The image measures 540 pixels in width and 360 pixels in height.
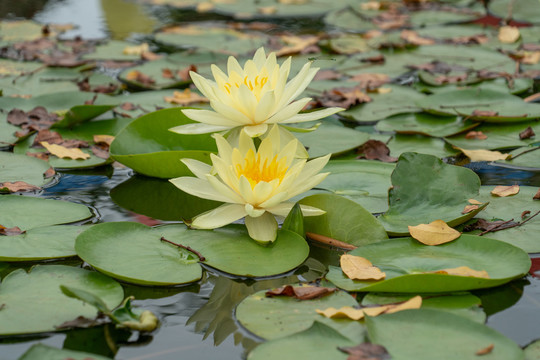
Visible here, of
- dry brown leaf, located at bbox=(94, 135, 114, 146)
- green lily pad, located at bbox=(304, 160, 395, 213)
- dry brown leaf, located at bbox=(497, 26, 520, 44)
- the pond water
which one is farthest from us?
dry brown leaf, located at bbox=(497, 26, 520, 44)

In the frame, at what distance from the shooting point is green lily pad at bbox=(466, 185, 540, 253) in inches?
66.9

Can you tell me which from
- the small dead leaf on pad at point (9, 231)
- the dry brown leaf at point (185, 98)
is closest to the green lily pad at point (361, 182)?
the small dead leaf on pad at point (9, 231)

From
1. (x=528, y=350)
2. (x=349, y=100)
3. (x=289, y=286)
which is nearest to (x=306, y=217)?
(x=289, y=286)

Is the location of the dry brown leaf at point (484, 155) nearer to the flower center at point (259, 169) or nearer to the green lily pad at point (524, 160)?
the green lily pad at point (524, 160)

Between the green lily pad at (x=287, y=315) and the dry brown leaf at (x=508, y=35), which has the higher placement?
the dry brown leaf at (x=508, y=35)

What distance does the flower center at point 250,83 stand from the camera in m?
1.78

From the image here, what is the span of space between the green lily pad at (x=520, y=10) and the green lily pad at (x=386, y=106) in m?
2.24

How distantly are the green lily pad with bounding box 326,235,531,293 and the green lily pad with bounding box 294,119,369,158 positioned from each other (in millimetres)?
783

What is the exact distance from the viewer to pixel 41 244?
168cm

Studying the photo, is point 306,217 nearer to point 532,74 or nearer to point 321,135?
point 321,135

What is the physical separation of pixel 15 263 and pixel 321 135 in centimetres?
135

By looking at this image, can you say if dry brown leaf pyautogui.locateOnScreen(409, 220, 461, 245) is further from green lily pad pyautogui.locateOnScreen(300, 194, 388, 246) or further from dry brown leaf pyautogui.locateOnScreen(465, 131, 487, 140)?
dry brown leaf pyautogui.locateOnScreen(465, 131, 487, 140)

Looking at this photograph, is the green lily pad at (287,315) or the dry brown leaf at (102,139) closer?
the green lily pad at (287,315)

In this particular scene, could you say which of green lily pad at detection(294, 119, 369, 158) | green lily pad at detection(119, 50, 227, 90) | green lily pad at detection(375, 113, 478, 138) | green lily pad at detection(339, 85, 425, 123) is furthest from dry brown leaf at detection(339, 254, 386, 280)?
green lily pad at detection(119, 50, 227, 90)
